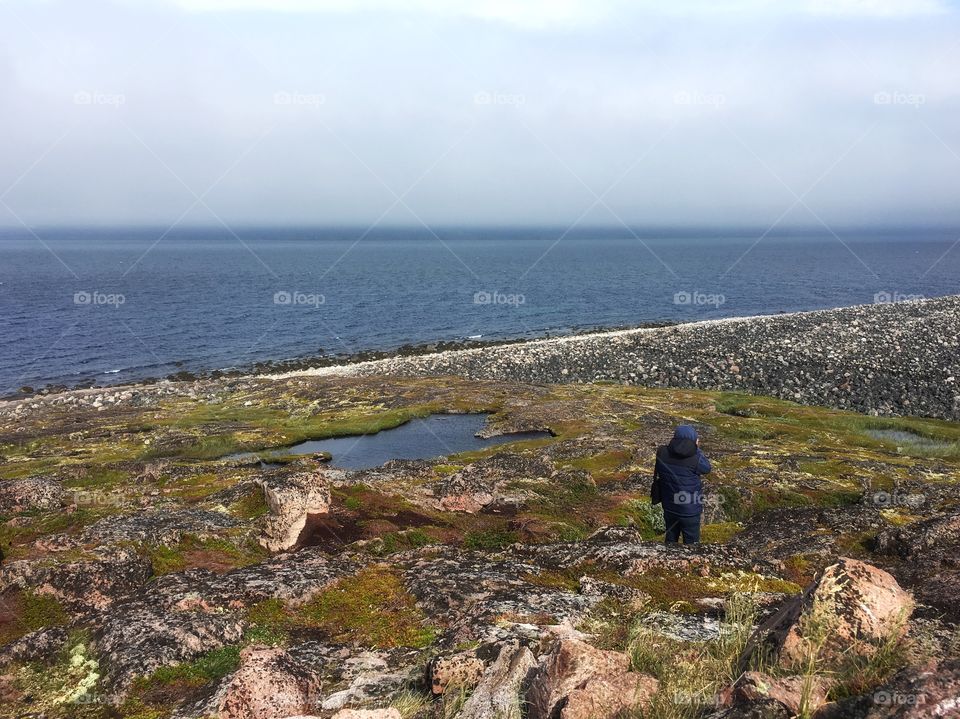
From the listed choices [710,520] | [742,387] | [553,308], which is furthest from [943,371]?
[553,308]

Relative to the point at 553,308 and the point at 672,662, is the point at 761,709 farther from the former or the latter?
the point at 553,308

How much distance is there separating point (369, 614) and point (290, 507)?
7934 millimetres

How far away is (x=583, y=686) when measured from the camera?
910 centimetres

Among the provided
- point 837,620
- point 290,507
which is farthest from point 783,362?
point 837,620

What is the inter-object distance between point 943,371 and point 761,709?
70.0 meters

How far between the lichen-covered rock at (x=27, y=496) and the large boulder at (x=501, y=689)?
2329 cm

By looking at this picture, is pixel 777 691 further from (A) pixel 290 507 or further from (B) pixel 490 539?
(A) pixel 290 507

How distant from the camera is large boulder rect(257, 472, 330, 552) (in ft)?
71.1

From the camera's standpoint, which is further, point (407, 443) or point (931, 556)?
point (407, 443)

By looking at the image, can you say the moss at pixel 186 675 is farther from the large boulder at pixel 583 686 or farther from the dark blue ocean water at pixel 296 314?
the dark blue ocean water at pixel 296 314

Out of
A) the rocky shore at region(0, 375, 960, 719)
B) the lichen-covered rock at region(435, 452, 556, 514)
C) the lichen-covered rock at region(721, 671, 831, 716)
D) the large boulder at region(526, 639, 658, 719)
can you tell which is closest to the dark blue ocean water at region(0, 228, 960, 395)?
the rocky shore at region(0, 375, 960, 719)

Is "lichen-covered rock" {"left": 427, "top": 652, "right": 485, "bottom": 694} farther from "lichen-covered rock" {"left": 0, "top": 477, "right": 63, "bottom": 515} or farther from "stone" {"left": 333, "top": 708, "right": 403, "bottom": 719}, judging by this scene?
"lichen-covered rock" {"left": 0, "top": 477, "right": 63, "bottom": 515}

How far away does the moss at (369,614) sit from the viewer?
46.4 ft

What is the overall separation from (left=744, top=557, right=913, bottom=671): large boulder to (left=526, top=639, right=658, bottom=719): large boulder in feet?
7.63
